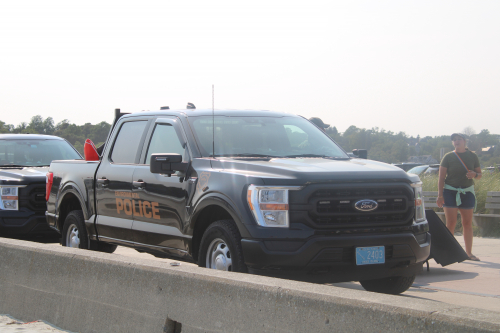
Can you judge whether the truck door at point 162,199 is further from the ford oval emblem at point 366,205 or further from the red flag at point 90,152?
the red flag at point 90,152

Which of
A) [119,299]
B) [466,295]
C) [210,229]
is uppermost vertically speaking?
[210,229]

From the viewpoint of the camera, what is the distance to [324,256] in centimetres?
534

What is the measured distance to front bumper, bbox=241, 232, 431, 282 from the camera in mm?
5305

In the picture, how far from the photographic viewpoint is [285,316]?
3.63 meters

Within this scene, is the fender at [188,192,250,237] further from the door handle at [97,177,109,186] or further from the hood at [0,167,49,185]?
the hood at [0,167,49,185]

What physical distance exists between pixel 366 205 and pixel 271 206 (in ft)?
2.68

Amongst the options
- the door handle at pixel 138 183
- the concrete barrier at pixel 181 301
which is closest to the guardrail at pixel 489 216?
the door handle at pixel 138 183

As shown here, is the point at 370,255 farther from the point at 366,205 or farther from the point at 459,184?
the point at 459,184

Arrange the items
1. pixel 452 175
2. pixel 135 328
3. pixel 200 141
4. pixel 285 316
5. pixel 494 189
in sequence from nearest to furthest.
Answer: pixel 285 316 < pixel 135 328 < pixel 200 141 < pixel 452 175 < pixel 494 189

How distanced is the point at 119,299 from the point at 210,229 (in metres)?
1.26

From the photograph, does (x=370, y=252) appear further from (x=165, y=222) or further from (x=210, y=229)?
(x=165, y=222)

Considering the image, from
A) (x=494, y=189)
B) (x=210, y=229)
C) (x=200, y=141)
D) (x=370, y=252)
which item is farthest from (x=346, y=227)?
(x=494, y=189)

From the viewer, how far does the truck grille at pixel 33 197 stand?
33.3 feet

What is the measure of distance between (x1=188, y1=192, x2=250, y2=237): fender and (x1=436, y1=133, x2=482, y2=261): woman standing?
509 centimetres
